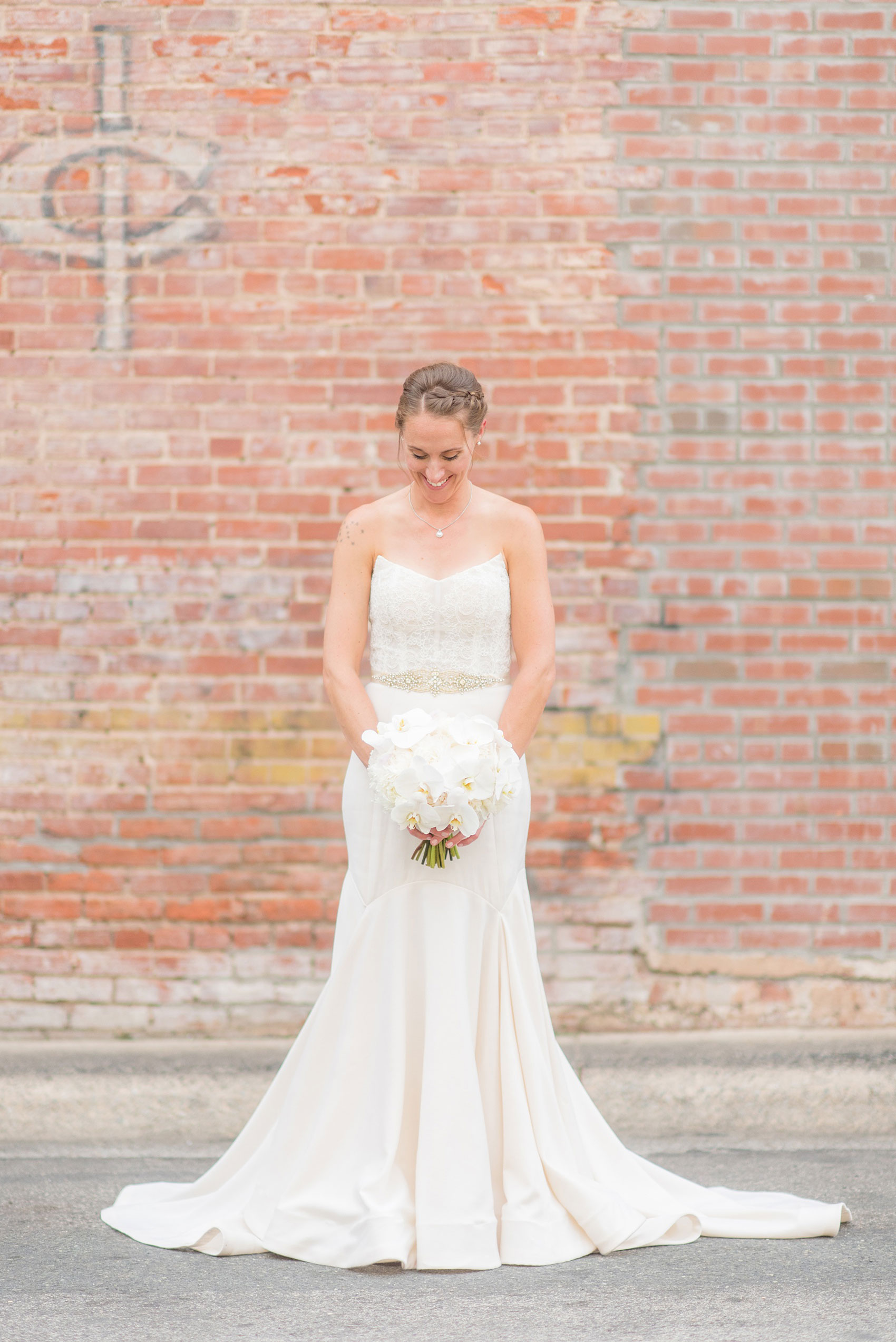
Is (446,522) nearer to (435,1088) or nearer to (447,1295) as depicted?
(435,1088)

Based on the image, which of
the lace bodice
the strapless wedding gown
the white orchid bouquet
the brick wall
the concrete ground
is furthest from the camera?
the brick wall

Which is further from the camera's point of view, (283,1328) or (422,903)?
(422,903)

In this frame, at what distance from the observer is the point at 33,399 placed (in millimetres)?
4633

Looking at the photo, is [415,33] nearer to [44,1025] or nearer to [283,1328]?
[44,1025]

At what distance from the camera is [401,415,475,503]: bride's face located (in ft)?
10.6

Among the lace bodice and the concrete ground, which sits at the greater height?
the lace bodice

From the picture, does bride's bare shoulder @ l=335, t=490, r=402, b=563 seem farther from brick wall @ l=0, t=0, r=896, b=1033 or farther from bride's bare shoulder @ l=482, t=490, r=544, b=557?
brick wall @ l=0, t=0, r=896, b=1033

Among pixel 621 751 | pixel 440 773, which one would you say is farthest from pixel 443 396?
pixel 621 751

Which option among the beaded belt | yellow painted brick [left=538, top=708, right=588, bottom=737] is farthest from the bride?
yellow painted brick [left=538, top=708, right=588, bottom=737]

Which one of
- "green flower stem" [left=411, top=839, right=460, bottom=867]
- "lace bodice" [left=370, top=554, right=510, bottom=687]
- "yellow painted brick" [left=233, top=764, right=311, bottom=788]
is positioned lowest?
"yellow painted brick" [left=233, top=764, right=311, bottom=788]

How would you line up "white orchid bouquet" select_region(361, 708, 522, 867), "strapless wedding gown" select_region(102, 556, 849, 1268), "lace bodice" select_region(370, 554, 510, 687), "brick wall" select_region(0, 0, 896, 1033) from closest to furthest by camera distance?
"white orchid bouquet" select_region(361, 708, 522, 867)
"strapless wedding gown" select_region(102, 556, 849, 1268)
"lace bodice" select_region(370, 554, 510, 687)
"brick wall" select_region(0, 0, 896, 1033)

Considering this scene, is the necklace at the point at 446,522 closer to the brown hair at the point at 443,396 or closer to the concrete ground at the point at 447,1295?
the brown hair at the point at 443,396

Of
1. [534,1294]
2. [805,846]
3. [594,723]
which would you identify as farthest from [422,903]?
[805,846]

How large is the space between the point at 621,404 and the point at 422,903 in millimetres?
2165
